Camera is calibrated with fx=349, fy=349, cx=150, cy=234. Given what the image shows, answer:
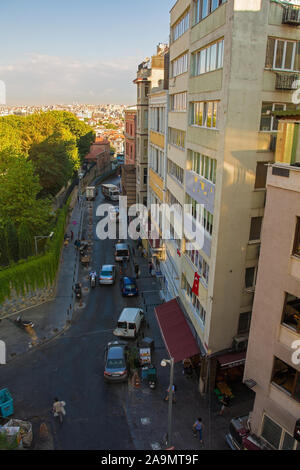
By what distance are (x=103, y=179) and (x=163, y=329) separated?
255 feet

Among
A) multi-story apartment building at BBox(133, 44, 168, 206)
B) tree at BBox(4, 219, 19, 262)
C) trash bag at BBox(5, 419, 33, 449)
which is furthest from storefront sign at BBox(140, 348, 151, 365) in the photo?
multi-story apartment building at BBox(133, 44, 168, 206)

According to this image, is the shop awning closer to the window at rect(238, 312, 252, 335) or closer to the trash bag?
the window at rect(238, 312, 252, 335)

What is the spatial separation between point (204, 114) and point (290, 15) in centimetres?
608

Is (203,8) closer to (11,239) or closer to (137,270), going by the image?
(11,239)

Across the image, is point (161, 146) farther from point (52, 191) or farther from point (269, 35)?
point (52, 191)

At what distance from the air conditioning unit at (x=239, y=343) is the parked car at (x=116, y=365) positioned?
7024mm

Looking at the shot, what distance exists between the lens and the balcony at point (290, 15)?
51.7 ft

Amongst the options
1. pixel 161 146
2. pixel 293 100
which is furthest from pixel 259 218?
pixel 161 146

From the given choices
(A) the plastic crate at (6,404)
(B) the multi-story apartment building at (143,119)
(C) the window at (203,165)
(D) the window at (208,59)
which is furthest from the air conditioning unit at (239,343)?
(B) the multi-story apartment building at (143,119)

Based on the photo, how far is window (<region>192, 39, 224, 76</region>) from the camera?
17375 millimetres

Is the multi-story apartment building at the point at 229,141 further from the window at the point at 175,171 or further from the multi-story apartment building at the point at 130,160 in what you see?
the multi-story apartment building at the point at 130,160

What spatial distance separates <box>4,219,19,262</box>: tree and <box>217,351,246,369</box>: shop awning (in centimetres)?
2199

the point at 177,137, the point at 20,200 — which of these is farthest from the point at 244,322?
the point at 20,200

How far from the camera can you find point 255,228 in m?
19.0
